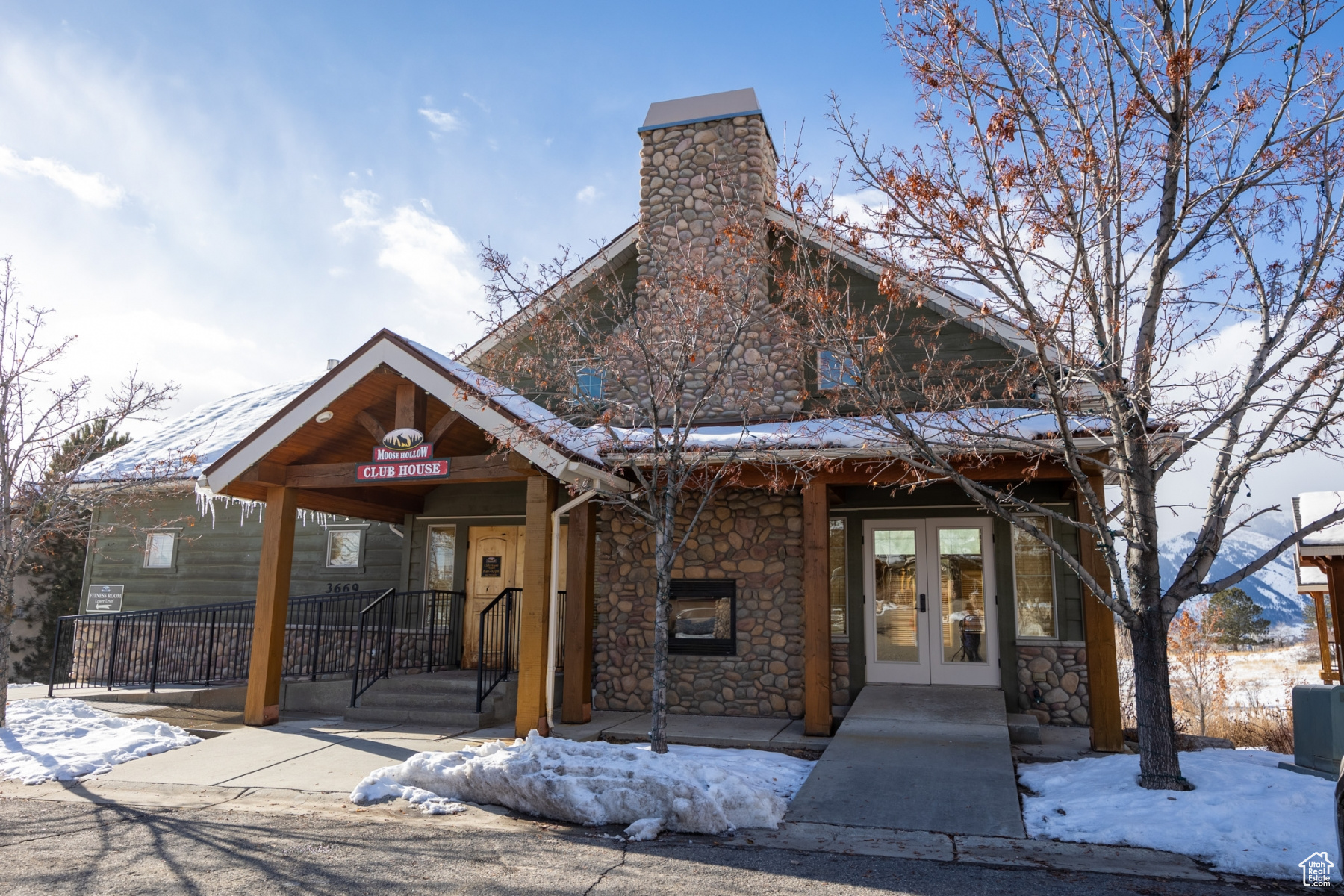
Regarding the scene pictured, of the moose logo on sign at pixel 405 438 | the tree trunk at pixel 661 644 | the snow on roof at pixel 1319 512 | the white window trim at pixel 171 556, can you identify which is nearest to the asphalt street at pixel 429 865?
the tree trunk at pixel 661 644

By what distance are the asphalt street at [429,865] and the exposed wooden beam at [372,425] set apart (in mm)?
4226

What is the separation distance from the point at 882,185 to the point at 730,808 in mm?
4736

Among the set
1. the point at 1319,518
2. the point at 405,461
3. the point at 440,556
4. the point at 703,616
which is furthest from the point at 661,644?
the point at 1319,518

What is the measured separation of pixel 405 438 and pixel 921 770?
594 centimetres

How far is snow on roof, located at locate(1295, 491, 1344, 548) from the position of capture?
1104 centimetres

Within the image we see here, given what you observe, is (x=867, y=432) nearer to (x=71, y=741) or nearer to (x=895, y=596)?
(x=895, y=596)

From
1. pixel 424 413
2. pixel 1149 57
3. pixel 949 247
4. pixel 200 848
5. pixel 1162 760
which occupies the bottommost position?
pixel 200 848

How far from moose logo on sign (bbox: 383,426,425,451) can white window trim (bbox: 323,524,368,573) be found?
4.99 meters

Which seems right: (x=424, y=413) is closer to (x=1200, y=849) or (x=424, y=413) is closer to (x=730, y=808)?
(x=730, y=808)

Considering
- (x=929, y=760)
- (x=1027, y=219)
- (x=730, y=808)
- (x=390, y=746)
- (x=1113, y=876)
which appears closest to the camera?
(x=1113, y=876)

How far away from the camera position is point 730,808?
19.8 feet

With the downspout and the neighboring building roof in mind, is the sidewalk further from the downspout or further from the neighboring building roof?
the neighboring building roof

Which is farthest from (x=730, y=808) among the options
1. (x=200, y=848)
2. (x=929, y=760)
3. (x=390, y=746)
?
(x=390, y=746)

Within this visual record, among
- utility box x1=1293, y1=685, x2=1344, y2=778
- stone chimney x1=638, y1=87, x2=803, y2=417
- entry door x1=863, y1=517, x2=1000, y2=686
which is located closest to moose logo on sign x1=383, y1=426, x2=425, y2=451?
stone chimney x1=638, y1=87, x2=803, y2=417
